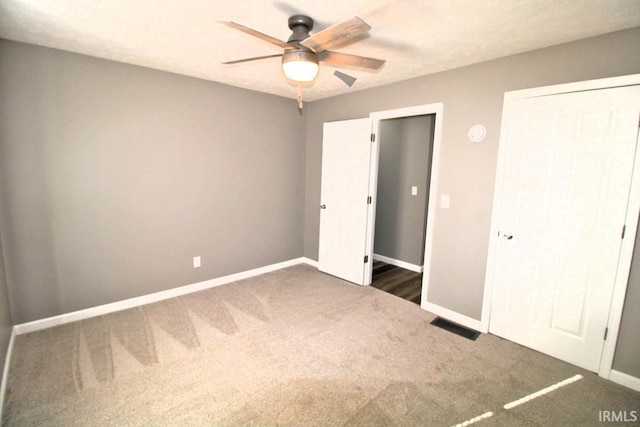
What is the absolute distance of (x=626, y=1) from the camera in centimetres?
163

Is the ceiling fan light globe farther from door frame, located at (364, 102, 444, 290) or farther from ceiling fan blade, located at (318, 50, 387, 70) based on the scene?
door frame, located at (364, 102, 444, 290)

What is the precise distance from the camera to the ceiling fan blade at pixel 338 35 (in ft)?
4.69

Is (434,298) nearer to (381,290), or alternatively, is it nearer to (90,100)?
(381,290)

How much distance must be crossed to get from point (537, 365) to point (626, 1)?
2.50m

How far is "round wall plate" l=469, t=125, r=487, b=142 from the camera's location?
8.68 feet

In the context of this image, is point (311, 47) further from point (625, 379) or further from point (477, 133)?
point (625, 379)

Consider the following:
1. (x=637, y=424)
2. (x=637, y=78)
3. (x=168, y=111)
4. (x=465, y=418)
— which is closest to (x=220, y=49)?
(x=168, y=111)

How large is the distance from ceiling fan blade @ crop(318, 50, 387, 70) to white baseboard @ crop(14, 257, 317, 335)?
290 centimetres

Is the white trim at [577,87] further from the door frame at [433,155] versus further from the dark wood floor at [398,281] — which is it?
the dark wood floor at [398,281]

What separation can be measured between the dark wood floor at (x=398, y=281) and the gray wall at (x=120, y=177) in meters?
1.76

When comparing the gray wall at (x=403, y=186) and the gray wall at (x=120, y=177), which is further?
the gray wall at (x=403, y=186)

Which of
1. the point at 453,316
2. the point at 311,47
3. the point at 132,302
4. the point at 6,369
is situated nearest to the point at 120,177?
the point at 132,302

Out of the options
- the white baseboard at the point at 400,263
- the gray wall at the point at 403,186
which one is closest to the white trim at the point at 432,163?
the gray wall at the point at 403,186

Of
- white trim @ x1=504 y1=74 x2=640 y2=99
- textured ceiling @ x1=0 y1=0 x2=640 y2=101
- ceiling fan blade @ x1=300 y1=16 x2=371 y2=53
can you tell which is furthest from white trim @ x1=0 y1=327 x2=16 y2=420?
white trim @ x1=504 y1=74 x2=640 y2=99
